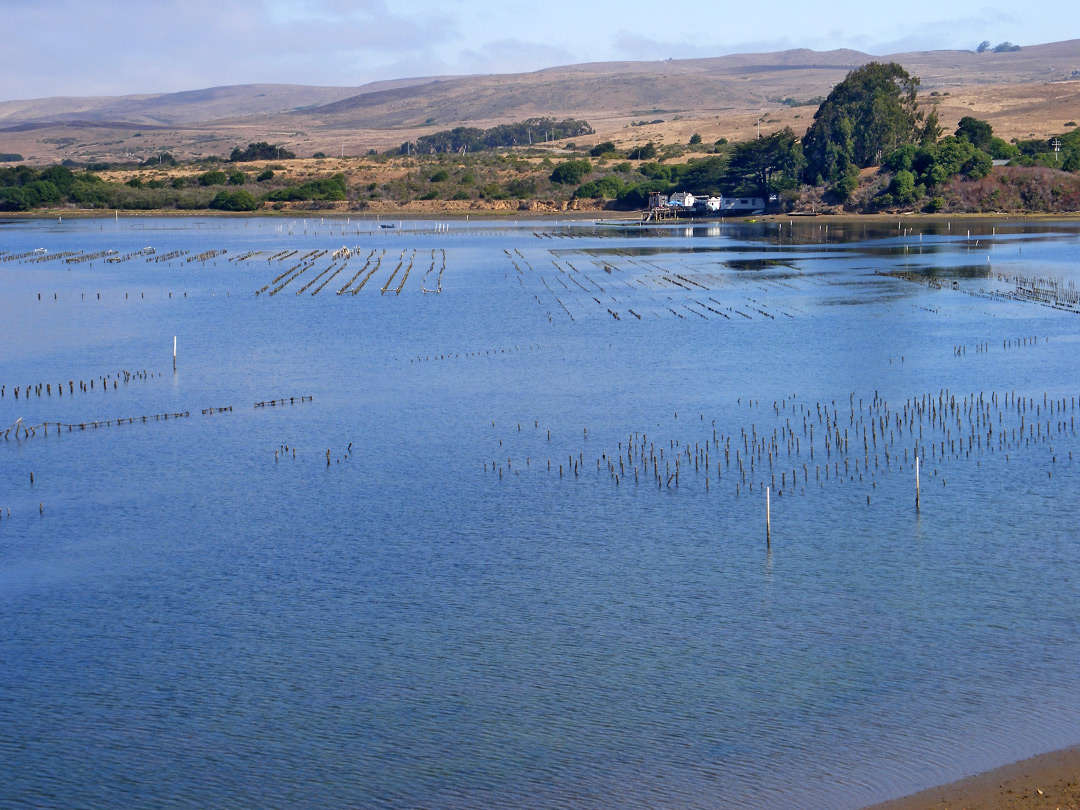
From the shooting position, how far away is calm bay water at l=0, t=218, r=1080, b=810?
16016 mm

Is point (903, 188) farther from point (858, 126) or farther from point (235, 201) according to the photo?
point (235, 201)

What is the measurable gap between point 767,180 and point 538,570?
471 ft

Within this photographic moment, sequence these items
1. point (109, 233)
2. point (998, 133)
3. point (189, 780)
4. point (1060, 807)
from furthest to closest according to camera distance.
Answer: point (998, 133) → point (109, 233) → point (189, 780) → point (1060, 807)

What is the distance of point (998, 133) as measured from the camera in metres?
187

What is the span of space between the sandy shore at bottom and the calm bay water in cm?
43

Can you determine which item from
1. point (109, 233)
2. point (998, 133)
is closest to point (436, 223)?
point (109, 233)

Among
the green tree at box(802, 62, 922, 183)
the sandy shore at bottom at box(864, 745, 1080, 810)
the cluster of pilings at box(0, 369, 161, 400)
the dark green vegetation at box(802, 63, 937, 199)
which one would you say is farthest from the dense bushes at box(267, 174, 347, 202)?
the sandy shore at bottom at box(864, 745, 1080, 810)

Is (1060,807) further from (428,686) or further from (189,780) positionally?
(189,780)

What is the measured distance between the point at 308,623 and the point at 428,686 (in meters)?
3.57

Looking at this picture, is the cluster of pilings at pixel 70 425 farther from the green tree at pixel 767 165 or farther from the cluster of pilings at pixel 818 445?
the green tree at pixel 767 165

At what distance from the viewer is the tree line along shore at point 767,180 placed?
143 m

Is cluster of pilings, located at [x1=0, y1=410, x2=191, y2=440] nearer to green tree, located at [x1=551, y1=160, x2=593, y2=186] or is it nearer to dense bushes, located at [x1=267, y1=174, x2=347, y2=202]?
dense bushes, located at [x1=267, y1=174, x2=347, y2=202]

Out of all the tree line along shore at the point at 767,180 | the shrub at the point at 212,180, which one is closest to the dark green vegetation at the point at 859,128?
the tree line along shore at the point at 767,180

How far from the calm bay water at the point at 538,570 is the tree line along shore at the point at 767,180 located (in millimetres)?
97409
